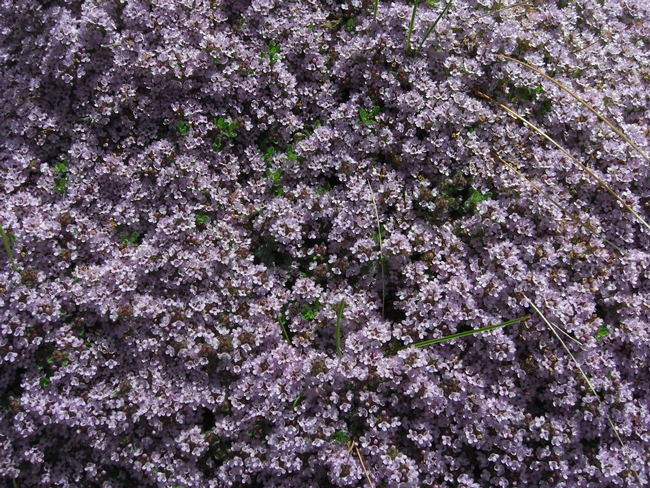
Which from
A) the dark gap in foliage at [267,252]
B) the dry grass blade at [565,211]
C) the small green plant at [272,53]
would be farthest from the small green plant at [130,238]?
the dry grass blade at [565,211]

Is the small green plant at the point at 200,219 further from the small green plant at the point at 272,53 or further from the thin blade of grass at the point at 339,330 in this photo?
the small green plant at the point at 272,53

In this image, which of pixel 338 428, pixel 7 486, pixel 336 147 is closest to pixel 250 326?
pixel 338 428

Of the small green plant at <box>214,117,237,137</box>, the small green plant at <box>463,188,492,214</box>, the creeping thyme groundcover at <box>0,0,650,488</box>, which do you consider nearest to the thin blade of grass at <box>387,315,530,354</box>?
the creeping thyme groundcover at <box>0,0,650,488</box>

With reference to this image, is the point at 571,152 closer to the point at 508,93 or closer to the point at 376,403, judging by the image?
the point at 508,93

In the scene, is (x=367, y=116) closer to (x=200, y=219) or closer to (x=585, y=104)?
(x=200, y=219)

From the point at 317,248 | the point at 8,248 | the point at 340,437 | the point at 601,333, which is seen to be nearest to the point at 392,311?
the point at 317,248
